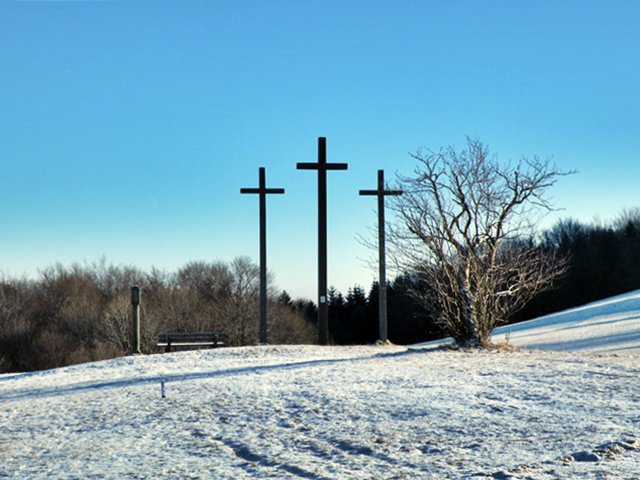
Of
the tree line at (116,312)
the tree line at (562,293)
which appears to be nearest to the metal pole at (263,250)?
the tree line at (116,312)

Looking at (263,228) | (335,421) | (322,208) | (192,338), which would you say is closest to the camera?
(335,421)

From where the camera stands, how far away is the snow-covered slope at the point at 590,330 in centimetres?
2141

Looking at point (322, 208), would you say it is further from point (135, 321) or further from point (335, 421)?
point (335, 421)

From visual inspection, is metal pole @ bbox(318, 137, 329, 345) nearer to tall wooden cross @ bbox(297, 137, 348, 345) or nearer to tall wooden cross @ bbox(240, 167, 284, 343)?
tall wooden cross @ bbox(297, 137, 348, 345)

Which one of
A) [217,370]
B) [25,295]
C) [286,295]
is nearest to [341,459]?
[217,370]

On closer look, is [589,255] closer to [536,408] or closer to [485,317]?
[485,317]

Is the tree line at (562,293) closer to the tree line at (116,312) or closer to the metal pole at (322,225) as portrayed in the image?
the tree line at (116,312)

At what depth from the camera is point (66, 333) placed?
57969mm

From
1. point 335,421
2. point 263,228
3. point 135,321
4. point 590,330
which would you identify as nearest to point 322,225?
point 263,228

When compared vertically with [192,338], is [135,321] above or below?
above

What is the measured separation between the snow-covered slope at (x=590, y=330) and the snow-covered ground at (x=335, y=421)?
19.2ft

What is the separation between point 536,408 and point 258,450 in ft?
13.0

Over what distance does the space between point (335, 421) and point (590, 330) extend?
17.7 m

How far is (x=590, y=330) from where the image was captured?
2458cm
